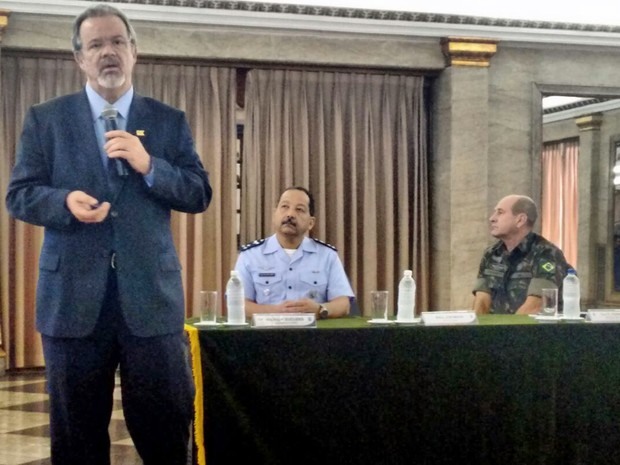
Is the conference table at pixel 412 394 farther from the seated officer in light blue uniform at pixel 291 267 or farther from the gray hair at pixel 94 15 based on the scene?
the gray hair at pixel 94 15

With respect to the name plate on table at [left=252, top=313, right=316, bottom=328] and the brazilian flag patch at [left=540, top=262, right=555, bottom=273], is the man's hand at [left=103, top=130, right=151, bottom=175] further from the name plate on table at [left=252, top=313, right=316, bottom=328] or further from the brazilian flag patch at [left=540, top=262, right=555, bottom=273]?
the brazilian flag patch at [left=540, top=262, right=555, bottom=273]

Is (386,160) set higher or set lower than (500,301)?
higher

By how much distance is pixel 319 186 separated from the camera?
6758mm

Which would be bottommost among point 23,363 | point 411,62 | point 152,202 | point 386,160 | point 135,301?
point 23,363

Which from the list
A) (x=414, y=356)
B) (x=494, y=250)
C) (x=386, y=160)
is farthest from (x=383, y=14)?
(x=414, y=356)

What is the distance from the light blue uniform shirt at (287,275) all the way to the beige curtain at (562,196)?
7.78 m

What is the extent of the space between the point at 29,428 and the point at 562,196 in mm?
8744

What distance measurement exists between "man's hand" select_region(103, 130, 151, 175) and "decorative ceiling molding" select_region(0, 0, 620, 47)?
4.49 metres

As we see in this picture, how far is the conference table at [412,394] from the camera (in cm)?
245

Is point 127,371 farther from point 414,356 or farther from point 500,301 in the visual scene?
point 500,301

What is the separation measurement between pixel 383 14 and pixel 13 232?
3.24 meters

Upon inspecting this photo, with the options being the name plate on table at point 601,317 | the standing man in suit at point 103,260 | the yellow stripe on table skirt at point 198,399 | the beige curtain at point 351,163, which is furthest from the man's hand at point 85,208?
the beige curtain at point 351,163

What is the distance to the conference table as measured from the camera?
2.45 m

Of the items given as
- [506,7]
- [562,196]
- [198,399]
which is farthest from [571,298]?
[562,196]
